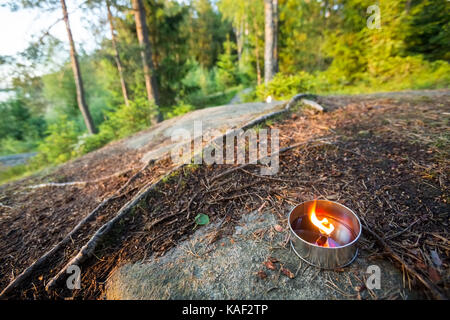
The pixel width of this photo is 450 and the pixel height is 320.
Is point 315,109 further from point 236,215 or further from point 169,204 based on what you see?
point 169,204

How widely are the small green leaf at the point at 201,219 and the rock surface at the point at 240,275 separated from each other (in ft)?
0.49

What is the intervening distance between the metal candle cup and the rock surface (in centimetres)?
7

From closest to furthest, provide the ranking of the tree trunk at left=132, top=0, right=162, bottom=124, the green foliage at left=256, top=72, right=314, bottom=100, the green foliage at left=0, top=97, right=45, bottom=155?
the green foliage at left=256, top=72, right=314, bottom=100 → the tree trunk at left=132, top=0, right=162, bottom=124 → the green foliage at left=0, top=97, right=45, bottom=155

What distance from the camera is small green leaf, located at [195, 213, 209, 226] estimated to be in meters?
1.64

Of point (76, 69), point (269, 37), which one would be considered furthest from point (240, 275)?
point (76, 69)

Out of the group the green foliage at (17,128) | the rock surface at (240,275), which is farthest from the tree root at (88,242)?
the green foliage at (17,128)

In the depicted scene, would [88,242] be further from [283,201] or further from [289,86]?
[289,86]

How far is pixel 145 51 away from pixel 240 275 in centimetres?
938

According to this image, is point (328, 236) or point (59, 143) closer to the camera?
point (328, 236)

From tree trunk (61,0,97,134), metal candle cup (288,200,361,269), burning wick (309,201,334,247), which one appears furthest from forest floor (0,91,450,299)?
tree trunk (61,0,97,134)

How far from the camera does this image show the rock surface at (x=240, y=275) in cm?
111

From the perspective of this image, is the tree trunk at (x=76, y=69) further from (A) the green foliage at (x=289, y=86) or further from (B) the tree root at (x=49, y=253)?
(B) the tree root at (x=49, y=253)

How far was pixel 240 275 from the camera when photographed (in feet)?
4.01

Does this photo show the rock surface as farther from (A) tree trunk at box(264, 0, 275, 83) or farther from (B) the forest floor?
(A) tree trunk at box(264, 0, 275, 83)
